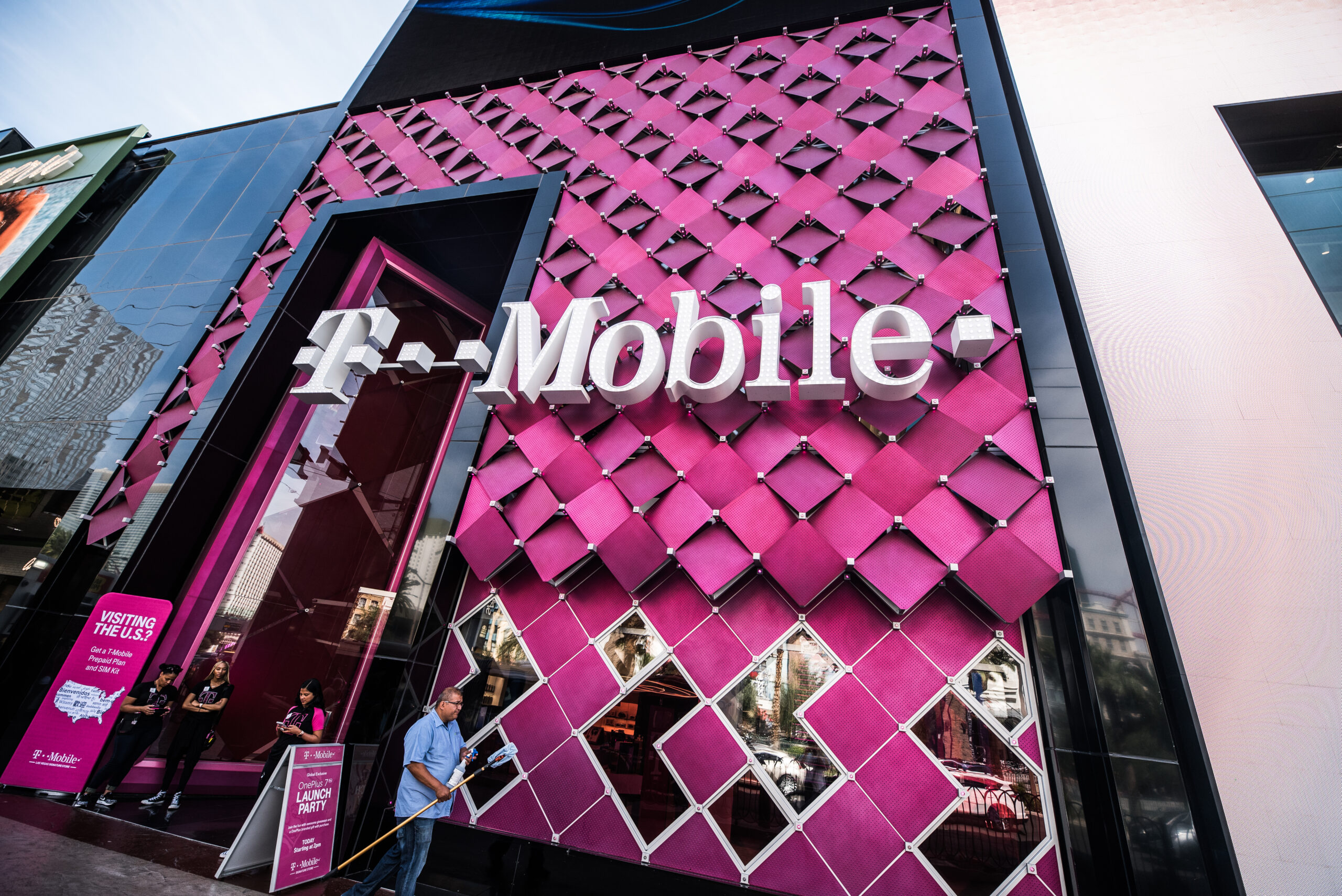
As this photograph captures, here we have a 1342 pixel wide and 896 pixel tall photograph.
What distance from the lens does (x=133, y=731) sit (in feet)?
19.1

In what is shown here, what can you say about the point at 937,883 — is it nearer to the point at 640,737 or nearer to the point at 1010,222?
the point at 640,737

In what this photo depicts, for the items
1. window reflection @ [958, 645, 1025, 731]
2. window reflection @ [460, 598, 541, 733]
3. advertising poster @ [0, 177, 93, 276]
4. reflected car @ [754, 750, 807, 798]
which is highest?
advertising poster @ [0, 177, 93, 276]

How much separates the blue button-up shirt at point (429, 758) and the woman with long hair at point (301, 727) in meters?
1.76

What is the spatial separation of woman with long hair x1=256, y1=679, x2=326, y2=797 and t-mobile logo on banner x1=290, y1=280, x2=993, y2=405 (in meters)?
3.29

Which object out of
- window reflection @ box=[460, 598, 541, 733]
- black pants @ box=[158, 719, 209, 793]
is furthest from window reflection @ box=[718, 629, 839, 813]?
black pants @ box=[158, 719, 209, 793]

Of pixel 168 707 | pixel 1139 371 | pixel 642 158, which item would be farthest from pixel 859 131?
pixel 168 707

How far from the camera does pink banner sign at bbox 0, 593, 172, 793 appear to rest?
18.6 ft

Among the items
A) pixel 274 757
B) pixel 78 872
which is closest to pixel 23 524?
pixel 274 757

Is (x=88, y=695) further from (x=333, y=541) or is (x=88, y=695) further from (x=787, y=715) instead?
(x=787, y=715)

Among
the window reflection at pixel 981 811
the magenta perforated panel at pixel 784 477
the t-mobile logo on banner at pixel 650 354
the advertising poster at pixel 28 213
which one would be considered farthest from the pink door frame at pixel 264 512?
the advertising poster at pixel 28 213

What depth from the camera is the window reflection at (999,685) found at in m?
4.34

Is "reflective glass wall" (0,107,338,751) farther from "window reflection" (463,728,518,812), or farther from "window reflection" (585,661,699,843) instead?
"window reflection" (585,661,699,843)

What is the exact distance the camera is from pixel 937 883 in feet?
13.1

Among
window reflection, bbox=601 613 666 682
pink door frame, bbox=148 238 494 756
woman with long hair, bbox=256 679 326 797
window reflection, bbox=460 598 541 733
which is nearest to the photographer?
window reflection, bbox=601 613 666 682
